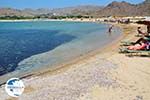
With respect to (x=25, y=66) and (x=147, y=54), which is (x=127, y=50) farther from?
(x=25, y=66)

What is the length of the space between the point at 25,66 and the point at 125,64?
661 centimetres

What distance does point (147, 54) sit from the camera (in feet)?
72.6

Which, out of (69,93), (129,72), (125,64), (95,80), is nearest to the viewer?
(69,93)

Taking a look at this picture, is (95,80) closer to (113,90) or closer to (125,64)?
(113,90)

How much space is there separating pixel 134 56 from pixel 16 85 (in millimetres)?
13852

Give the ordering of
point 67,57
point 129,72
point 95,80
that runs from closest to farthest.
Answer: point 95,80 → point 129,72 → point 67,57

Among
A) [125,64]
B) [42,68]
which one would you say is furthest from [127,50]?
[42,68]

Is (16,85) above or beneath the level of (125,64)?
above

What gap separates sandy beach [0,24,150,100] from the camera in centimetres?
1248

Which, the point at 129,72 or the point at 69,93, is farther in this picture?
the point at 129,72

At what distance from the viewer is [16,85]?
8852mm

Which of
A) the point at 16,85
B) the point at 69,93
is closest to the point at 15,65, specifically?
the point at 69,93

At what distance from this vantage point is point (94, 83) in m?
14.4

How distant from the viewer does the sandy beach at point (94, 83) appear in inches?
491
